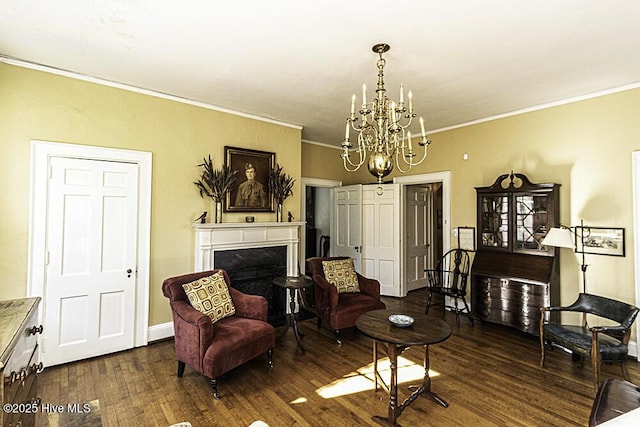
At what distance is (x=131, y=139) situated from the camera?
Answer: 3.54 metres

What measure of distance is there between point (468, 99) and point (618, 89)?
4.95 ft

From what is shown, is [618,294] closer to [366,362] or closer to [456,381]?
[456,381]

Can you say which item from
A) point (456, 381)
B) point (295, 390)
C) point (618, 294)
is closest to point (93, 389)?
point (295, 390)

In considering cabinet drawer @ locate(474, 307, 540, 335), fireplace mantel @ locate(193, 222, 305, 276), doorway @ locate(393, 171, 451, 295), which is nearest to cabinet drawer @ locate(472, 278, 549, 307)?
cabinet drawer @ locate(474, 307, 540, 335)

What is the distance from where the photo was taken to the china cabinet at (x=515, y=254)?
3.71 metres

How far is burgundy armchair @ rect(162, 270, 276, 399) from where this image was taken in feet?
8.59

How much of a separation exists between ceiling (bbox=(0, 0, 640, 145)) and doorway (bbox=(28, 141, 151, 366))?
3.10 feet

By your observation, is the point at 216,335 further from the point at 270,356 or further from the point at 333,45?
the point at 333,45

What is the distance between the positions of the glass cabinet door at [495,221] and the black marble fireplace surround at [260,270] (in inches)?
111

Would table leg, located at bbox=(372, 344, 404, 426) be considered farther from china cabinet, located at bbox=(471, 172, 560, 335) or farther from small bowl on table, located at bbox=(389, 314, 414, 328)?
china cabinet, located at bbox=(471, 172, 560, 335)

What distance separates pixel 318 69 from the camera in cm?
310

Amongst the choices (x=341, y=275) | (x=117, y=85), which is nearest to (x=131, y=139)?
(x=117, y=85)

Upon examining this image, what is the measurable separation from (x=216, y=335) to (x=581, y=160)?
14.6ft

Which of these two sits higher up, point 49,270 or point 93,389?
point 49,270
